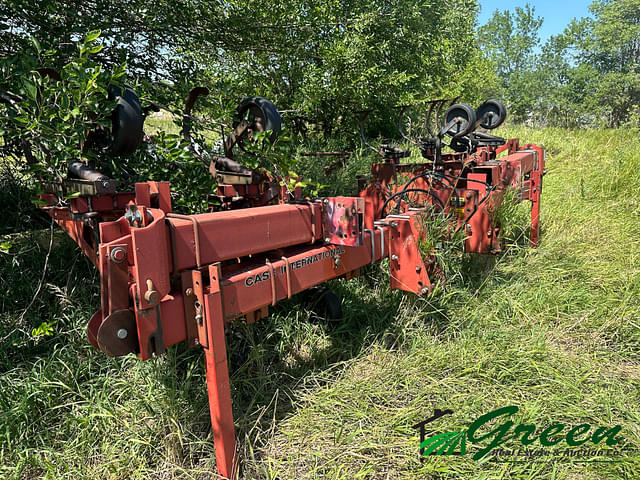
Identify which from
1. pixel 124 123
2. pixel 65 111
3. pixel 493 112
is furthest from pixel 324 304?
pixel 493 112

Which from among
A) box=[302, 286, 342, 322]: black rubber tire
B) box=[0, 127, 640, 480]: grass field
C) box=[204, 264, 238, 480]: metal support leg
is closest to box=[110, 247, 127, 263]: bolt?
box=[204, 264, 238, 480]: metal support leg

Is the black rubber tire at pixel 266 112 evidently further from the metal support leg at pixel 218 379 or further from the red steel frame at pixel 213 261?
the metal support leg at pixel 218 379

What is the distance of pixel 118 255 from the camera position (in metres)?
1.77

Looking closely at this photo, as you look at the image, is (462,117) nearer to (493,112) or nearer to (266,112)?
(493,112)

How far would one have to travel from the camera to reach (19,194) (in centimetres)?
436

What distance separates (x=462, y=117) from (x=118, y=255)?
183 inches

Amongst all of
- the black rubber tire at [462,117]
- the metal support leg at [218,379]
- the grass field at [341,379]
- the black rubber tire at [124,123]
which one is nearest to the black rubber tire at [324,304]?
the grass field at [341,379]

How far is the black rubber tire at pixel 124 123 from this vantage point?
2.34 metres

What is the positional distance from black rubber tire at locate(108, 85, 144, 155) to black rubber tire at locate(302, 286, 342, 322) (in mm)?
1834

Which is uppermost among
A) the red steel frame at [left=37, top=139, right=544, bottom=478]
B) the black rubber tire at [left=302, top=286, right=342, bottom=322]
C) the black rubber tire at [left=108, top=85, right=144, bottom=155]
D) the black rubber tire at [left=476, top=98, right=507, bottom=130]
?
the black rubber tire at [left=476, top=98, right=507, bottom=130]

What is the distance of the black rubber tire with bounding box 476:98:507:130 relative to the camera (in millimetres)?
6250

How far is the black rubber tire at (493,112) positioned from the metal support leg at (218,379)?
5545 millimetres

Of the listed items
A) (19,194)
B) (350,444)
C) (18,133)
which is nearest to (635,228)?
(350,444)

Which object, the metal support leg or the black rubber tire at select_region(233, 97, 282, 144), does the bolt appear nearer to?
the metal support leg
